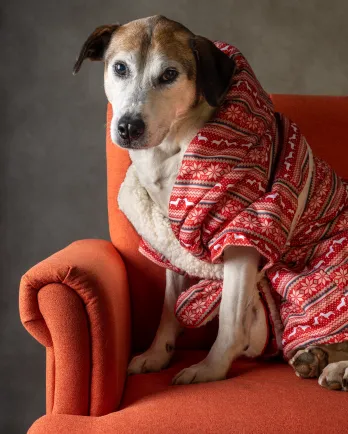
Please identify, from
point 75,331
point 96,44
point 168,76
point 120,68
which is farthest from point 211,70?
point 75,331

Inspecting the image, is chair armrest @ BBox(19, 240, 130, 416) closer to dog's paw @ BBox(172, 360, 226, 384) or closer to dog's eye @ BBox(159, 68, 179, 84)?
dog's paw @ BBox(172, 360, 226, 384)

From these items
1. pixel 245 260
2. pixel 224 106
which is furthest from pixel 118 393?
pixel 224 106

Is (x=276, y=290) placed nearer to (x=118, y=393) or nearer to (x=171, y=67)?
(x=118, y=393)

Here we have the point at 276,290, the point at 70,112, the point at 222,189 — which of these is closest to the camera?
the point at 222,189

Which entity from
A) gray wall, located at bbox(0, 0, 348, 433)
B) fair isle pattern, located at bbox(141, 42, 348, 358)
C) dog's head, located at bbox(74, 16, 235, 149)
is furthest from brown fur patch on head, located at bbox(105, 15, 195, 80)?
gray wall, located at bbox(0, 0, 348, 433)

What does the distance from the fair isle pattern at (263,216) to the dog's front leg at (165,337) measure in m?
0.07

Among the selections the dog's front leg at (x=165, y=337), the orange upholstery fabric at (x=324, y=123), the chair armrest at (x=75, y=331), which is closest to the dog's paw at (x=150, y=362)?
the dog's front leg at (x=165, y=337)

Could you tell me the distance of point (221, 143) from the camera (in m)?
1.51

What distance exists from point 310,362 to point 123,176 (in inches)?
34.7

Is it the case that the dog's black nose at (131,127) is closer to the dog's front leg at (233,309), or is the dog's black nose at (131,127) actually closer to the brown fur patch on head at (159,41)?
the brown fur patch on head at (159,41)

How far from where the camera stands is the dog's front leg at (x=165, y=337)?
1.59 metres

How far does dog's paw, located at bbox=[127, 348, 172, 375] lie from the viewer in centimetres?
158

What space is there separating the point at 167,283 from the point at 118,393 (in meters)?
0.48

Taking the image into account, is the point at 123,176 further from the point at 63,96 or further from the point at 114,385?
the point at 114,385
